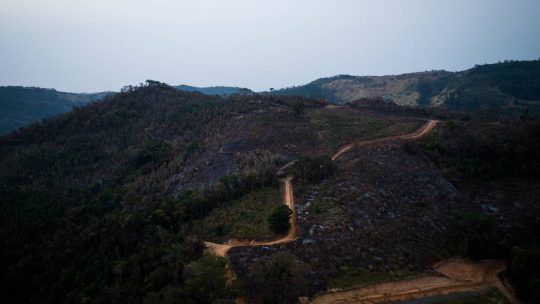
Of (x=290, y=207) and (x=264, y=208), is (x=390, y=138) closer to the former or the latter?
(x=290, y=207)

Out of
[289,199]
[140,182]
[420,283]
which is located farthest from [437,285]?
[140,182]

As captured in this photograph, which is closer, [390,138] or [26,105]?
[390,138]

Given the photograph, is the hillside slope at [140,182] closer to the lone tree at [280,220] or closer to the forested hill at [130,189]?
the forested hill at [130,189]

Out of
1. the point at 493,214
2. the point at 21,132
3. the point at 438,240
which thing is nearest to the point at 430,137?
the point at 493,214

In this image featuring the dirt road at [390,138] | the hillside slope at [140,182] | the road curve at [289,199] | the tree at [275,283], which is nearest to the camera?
the tree at [275,283]

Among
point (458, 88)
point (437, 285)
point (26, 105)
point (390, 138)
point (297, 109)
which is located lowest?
point (437, 285)

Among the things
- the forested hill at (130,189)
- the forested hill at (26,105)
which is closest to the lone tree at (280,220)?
the forested hill at (130,189)

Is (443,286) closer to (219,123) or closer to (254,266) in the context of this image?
(254,266)
